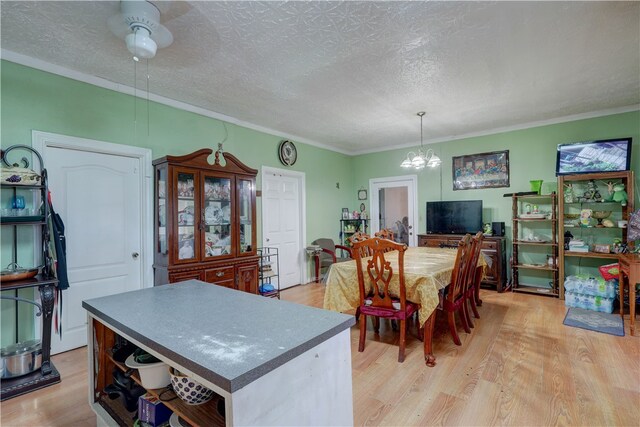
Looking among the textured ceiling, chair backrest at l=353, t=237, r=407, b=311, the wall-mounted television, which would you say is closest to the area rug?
the wall-mounted television

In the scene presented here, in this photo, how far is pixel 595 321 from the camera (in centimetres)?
318

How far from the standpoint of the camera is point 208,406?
1.13 m

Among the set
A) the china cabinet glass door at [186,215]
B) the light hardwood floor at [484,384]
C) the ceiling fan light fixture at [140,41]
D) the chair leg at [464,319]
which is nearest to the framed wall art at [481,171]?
the light hardwood floor at [484,384]

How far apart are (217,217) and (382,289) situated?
1.96m

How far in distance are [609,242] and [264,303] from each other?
4.78m

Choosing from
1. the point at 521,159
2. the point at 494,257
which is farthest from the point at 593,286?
the point at 521,159

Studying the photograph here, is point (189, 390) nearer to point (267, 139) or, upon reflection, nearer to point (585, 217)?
point (267, 139)

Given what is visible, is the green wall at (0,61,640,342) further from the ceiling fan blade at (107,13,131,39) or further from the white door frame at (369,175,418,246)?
the ceiling fan blade at (107,13,131,39)

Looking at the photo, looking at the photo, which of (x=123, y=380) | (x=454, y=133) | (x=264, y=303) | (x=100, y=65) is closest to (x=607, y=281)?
(x=454, y=133)

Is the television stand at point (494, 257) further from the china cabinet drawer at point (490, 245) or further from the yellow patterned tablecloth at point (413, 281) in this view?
the yellow patterned tablecloth at point (413, 281)

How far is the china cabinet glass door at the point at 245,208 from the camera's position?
3.57 metres

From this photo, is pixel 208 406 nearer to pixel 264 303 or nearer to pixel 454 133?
pixel 264 303

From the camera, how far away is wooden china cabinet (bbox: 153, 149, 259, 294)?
2.97 meters

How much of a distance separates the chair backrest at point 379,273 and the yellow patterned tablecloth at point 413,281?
9cm
